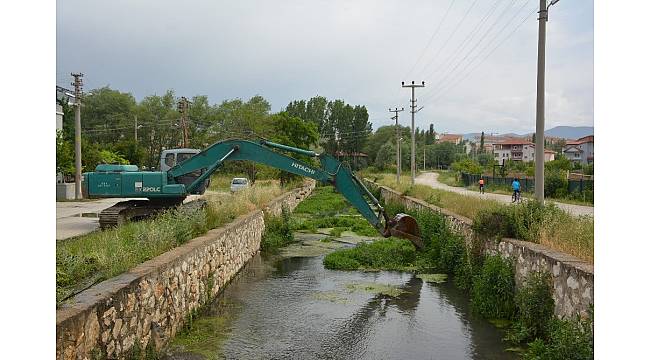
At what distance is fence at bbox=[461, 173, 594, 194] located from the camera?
30.8 metres

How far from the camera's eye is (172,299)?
309 inches

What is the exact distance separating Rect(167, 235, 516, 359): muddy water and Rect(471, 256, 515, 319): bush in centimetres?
26

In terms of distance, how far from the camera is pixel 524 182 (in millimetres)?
39344

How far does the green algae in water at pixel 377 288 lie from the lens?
11.5 metres

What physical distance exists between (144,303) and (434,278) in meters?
7.79

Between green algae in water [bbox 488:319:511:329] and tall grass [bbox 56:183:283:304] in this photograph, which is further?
green algae in water [bbox 488:319:511:329]

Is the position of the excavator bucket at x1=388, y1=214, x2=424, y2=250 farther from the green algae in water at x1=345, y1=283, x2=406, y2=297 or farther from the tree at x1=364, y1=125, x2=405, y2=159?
the tree at x1=364, y1=125, x2=405, y2=159

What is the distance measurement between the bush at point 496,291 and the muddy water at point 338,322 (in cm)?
26

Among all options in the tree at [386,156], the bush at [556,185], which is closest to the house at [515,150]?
the tree at [386,156]

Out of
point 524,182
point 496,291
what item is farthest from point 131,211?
point 524,182

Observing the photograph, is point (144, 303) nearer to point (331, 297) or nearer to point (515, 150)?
point (331, 297)

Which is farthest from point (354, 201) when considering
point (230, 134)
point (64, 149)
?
point (230, 134)

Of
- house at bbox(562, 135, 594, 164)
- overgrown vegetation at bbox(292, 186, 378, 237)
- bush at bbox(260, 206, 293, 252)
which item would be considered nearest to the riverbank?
house at bbox(562, 135, 594, 164)
